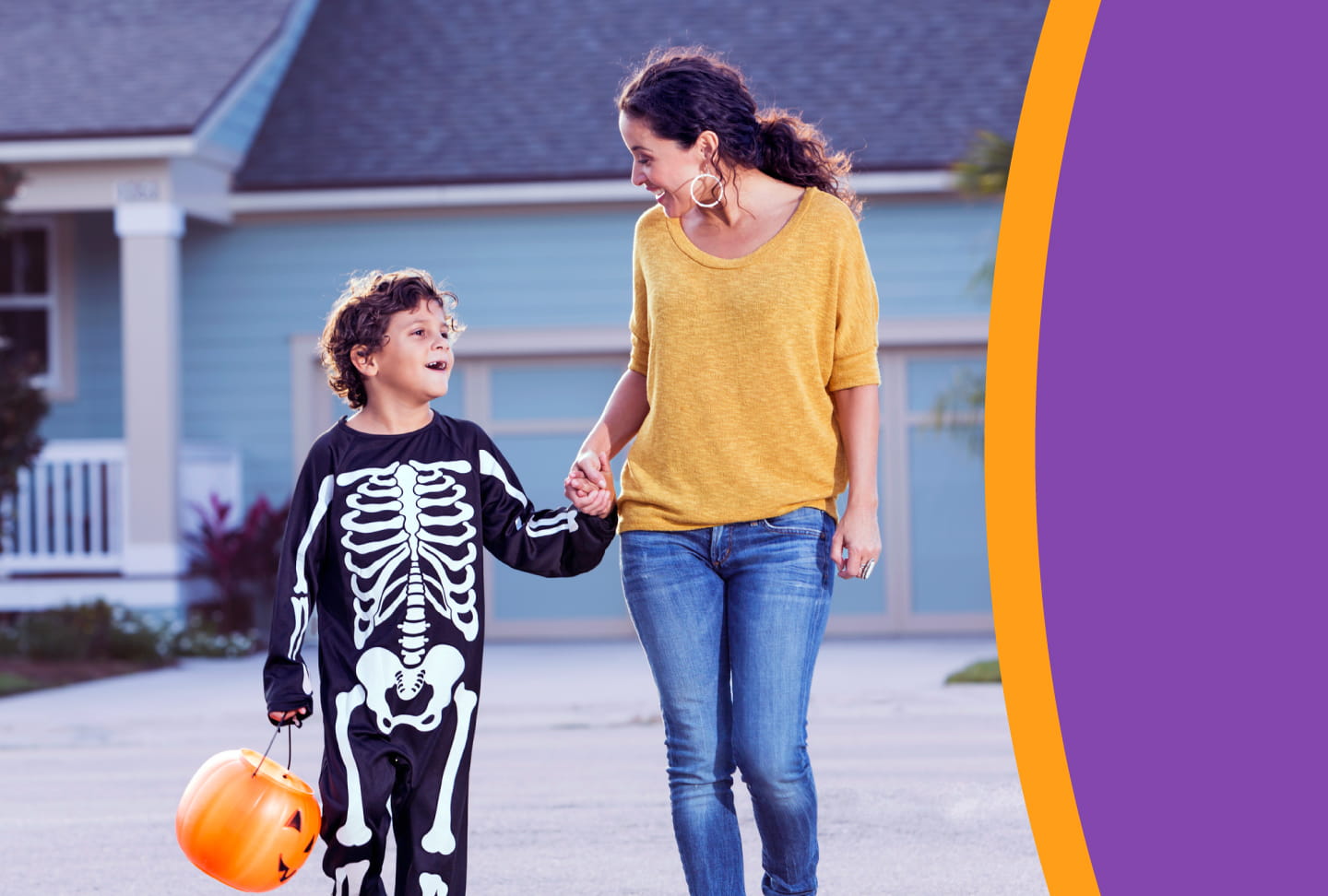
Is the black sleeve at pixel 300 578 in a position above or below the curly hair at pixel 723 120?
below

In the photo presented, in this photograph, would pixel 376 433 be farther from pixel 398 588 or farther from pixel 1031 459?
pixel 1031 459

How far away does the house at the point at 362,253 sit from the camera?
15062mm

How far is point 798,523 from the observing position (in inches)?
171

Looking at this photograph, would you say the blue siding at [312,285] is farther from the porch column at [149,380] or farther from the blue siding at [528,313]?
the porch column at [149,380]

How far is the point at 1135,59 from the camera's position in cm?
380

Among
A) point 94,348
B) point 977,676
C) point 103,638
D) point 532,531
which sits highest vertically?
point 94,348

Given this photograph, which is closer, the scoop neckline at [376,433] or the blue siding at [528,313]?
the scoop neckline at [376,433]

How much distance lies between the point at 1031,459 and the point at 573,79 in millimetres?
13439

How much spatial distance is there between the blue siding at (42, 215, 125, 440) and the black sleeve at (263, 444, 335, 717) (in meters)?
12.5

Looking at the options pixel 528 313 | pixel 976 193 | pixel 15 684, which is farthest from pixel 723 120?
pixel 528 313

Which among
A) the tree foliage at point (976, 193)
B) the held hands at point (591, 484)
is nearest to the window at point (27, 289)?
the tree foliage at point (976, 193)

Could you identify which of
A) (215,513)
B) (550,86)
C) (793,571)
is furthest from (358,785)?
(550,86)

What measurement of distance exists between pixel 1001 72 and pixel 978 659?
568 centimetres

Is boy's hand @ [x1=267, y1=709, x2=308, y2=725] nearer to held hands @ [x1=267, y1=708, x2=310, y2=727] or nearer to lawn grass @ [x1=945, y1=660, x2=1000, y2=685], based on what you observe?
held hands @ [x1=267, y1=708, x2=310, y2=727]
